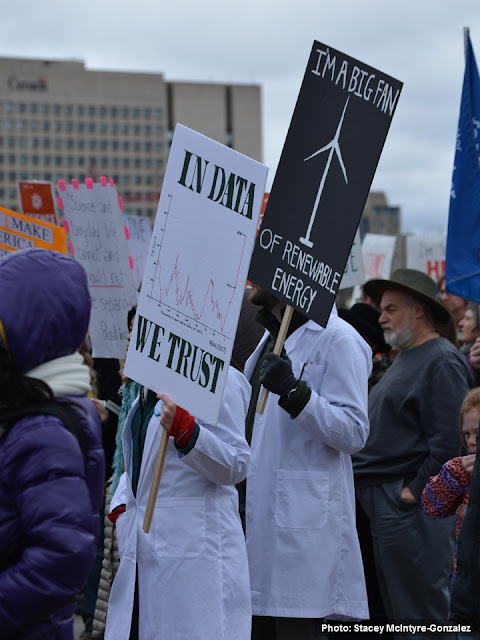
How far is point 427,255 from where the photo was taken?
43.1ft

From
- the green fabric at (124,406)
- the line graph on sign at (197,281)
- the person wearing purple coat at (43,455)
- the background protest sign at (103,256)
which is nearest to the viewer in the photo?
the person wearing purple coat at (43,455)

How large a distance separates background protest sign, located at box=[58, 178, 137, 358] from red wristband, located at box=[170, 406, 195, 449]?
2.67 m

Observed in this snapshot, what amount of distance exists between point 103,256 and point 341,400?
2.69m

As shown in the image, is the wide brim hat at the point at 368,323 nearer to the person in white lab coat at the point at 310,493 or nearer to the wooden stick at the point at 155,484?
the person in white lab coat at the point at 310,493

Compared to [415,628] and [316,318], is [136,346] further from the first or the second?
[415,628]

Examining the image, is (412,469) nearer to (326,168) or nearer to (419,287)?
(419,287)

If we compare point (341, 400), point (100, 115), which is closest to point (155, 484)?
point (341, 400)

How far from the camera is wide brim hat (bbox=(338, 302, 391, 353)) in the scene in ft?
20.8

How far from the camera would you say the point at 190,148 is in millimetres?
3600

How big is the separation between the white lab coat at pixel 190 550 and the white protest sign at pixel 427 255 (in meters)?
9.51

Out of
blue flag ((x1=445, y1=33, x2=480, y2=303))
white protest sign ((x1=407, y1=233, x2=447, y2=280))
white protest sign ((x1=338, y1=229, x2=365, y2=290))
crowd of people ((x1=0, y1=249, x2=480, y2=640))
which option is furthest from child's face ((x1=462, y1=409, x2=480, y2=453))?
white protest sign ((x1=407, y1=233, x2=447, y2=280))

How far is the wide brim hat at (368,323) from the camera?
20.8ft

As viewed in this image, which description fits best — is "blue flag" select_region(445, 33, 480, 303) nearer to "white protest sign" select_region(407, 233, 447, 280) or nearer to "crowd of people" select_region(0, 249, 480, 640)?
"crowd of people" select_region(0, 249, 480, 640)

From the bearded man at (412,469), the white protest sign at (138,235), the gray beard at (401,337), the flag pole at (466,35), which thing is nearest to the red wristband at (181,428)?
the bearded man at (412,469)
